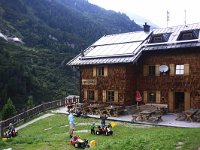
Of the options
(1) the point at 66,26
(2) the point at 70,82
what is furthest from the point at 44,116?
(1) the point at 66,26

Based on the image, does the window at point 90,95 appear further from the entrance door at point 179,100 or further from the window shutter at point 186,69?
the window shutter at point 186,69

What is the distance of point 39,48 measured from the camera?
4636 inches

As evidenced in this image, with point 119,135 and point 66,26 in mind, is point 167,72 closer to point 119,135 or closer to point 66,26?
point 119,135

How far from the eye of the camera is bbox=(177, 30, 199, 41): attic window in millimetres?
28197

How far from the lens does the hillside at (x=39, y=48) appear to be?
76.3 meters

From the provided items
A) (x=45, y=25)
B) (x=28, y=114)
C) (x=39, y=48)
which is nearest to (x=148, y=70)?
(x=28, y=114)

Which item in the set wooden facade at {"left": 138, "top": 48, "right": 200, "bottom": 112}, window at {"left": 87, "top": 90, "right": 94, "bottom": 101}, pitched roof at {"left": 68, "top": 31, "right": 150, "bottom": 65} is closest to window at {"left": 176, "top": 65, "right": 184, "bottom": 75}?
wooden facade at {"left": 138, "top": 48, "right": 200, "bottom": 112}

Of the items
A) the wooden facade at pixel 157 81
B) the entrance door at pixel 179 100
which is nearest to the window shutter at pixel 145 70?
the wooden facade at pixel 157 81

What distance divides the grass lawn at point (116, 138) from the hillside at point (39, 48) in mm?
43335

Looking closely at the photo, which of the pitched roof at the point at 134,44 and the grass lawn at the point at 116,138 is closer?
the grass lawn at the point at 116,138

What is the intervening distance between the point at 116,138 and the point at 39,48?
103 m

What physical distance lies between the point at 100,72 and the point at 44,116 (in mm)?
7307

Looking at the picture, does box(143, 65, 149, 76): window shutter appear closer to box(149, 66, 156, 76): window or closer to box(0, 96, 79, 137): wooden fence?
box(149, 66, 156, 76): window

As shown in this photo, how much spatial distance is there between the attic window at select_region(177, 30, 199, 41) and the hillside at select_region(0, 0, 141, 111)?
47.4m
